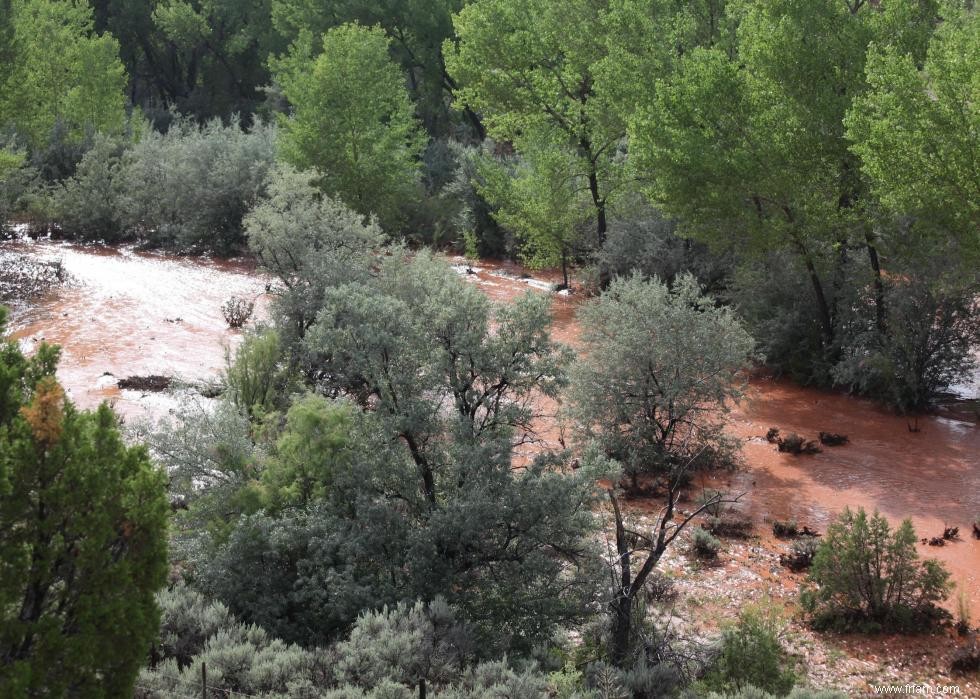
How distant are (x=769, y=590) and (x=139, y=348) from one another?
13.7 meters

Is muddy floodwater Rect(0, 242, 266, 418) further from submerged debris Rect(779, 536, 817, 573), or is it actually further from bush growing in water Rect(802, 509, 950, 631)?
bush growing in water Rect(802, 509, 950, 631)

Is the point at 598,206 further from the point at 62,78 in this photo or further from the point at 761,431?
the point at 62,78

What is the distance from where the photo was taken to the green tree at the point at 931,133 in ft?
49.6

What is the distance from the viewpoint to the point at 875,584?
1069 cm

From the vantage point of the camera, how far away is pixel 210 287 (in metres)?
25.5

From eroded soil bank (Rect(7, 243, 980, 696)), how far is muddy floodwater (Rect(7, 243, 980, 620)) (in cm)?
3

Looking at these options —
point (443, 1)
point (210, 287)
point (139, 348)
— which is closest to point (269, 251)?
point (139, 348)

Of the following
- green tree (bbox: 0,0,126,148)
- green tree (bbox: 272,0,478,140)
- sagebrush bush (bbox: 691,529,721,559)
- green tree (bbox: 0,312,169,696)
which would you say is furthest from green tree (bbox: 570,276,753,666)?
green tree (bbox: 0,0,126,148)

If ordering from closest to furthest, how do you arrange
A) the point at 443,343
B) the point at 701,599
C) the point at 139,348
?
the point at 443,343 → the point at 701,599 → the point at 139,348

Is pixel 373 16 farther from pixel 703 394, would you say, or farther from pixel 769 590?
pixel 769 590

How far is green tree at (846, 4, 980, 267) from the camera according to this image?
15.1m

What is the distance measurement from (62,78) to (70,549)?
3636 centimetres

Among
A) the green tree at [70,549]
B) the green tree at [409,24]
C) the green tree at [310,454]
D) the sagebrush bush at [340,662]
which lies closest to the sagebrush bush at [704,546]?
the sagebrush bush at [340,662]

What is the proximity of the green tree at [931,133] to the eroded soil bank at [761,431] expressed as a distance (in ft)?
11.8
